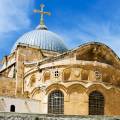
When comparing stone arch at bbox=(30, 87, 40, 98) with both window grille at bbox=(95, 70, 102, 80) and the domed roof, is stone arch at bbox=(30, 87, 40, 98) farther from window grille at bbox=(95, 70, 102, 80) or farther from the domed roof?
the domed roof

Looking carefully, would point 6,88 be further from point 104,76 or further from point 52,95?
point 104,76

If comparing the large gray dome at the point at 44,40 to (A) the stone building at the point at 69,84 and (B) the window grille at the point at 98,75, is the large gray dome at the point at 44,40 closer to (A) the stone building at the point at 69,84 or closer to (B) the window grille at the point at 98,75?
(A) the stone building at the point at 69,84

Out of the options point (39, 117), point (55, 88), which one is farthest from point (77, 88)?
point (39, 117)

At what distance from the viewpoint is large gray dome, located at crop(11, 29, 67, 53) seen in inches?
1986

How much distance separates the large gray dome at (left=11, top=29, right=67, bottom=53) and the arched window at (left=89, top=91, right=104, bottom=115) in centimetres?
1233

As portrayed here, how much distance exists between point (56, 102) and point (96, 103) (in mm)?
3915

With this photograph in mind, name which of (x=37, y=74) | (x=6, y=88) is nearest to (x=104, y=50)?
(x=37, y=74)

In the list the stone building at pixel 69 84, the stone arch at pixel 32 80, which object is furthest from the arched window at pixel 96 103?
the stone arch at pixel 32 80

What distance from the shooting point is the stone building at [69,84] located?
3869 centimetres

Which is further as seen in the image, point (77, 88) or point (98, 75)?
point (98, 75)

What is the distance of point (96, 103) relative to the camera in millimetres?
39656

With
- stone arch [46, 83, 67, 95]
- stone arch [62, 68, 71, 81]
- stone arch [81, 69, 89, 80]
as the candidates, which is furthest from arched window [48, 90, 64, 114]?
stone arch [81, 69, 89, 80]

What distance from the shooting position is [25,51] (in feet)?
146

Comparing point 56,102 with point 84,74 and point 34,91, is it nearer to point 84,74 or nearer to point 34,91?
point 34,91
